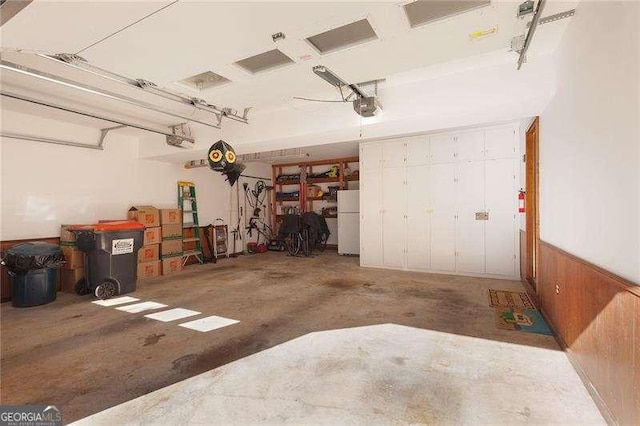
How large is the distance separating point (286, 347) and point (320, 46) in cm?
264

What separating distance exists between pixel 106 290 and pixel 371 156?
506 cm

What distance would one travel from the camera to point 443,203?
5.48 meters

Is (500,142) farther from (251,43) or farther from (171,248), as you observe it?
(171,248)

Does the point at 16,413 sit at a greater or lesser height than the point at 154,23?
lesser

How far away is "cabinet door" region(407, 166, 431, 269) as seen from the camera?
563 cm

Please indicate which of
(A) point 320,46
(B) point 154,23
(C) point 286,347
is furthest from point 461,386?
(B) point 154,23

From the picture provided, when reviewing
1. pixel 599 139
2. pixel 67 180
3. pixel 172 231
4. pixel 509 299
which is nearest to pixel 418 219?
pixel 509 299

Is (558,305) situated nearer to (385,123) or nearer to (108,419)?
(385,123)

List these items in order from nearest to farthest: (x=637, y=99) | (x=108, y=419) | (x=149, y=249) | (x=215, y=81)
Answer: (x=637, y=99)
(x=108, y=419)
(x=215, y=81)
(x=149, y=249)

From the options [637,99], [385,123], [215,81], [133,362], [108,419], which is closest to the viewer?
[637,99]

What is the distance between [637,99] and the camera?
1.43m

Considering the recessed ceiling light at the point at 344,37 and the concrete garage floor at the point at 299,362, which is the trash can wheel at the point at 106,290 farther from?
the recessed ceiling light at the point at 344,37

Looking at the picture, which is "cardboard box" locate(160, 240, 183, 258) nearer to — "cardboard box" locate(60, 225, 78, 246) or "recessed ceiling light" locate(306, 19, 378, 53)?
"cardboard box" locate(60, 225, 78, 246)

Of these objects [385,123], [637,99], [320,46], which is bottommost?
[637,99]
